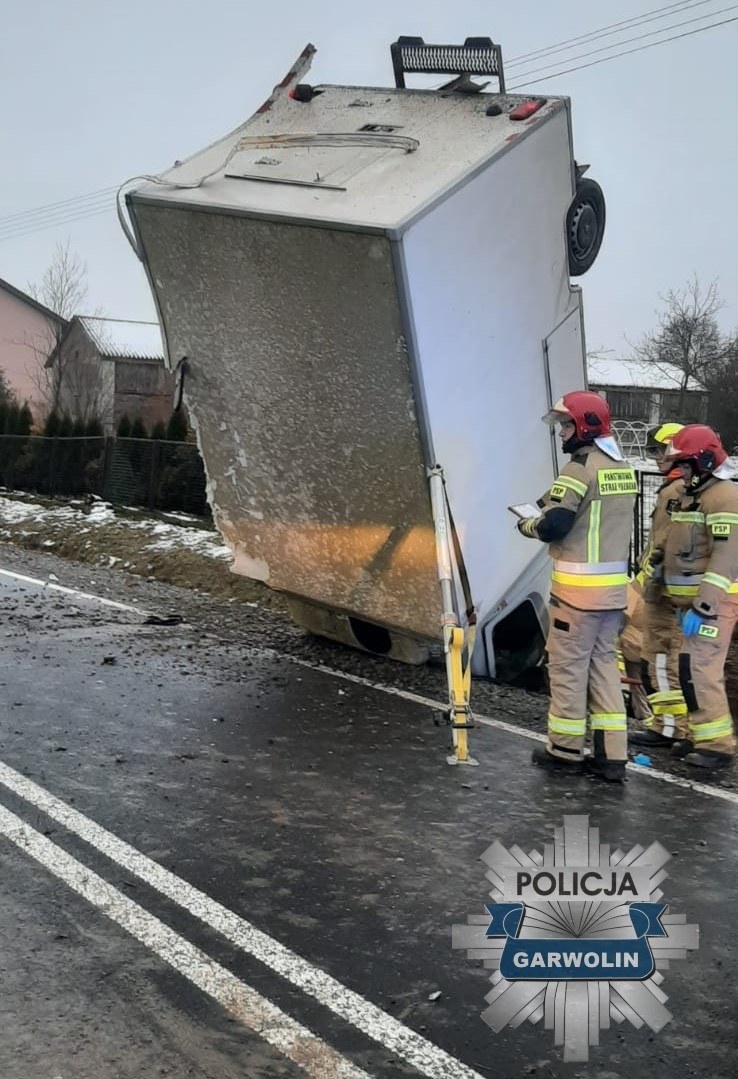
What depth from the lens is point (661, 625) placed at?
643 cm

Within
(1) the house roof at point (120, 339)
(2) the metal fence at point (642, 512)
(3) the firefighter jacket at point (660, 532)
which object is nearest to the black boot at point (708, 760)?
(3) the firefighter jacket at point (660, 532)

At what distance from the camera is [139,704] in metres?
5.61

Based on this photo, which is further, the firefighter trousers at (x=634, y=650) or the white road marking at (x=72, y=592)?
the white road marking at (x=72, y=592)

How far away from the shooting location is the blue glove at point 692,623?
18.4 feet

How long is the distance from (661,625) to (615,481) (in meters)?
1.61

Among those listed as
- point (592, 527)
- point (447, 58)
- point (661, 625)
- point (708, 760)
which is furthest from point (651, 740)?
point (447, 58)

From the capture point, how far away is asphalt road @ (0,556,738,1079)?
2629mm

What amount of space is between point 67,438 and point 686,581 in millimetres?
14521

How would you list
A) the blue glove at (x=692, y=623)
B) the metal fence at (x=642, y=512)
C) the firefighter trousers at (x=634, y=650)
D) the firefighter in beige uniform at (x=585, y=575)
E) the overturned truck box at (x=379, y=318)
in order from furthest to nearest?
the metal fence at (x=642, y=512), the firefighter trousers at (x=634, y=650), the blue glove at (x=692, y=623), the overturned truck box at (x=379, y=318), the firefighter in beige uniform at (x=585, y=575)

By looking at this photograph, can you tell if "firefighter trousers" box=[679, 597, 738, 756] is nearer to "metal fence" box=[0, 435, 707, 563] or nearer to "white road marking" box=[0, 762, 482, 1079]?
"white road marking" box=[0, 762, 482, 1079]

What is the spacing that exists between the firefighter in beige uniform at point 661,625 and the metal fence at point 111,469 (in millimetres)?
8327

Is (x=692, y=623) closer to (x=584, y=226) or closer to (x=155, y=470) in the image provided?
(x=584, y=226)

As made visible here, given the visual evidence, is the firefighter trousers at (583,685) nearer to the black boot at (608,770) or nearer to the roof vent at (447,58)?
the black boot at (608,770)

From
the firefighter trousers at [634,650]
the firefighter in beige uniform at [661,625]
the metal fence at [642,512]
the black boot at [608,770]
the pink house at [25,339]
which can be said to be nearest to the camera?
the black boot at [608,770]
